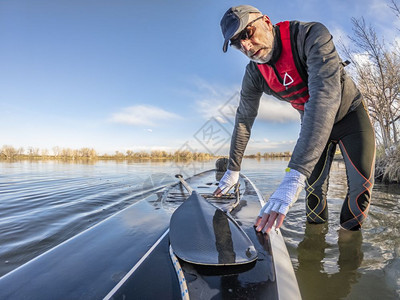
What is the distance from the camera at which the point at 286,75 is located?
5.74 feet

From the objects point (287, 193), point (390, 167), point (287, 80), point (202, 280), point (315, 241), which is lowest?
point (315, 241)

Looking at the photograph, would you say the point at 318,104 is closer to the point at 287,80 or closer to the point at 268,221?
the point at 287,80

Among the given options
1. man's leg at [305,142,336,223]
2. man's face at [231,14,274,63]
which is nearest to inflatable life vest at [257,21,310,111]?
man's face at [231,14,274,63]

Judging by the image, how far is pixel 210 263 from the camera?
0.97m

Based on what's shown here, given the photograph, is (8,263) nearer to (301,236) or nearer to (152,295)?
(152,295)

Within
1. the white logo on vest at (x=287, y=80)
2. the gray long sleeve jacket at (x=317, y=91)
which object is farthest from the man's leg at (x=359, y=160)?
the white logo on vest at (x=287, y=80)

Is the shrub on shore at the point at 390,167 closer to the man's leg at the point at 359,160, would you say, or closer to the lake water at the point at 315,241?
the lake water at the point at 315,241

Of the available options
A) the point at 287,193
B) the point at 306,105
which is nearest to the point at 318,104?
the point at 306,105

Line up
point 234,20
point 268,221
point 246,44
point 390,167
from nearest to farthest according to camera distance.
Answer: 1. point 268,221
2. point 234,20
3. point 246,44
4. point 390,167

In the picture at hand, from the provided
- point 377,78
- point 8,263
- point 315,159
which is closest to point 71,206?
point 8,263

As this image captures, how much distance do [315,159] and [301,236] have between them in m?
1.49

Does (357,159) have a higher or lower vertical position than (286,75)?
lower

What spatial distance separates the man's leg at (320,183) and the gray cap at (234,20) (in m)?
1.57

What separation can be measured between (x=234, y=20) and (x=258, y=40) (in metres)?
0.24
